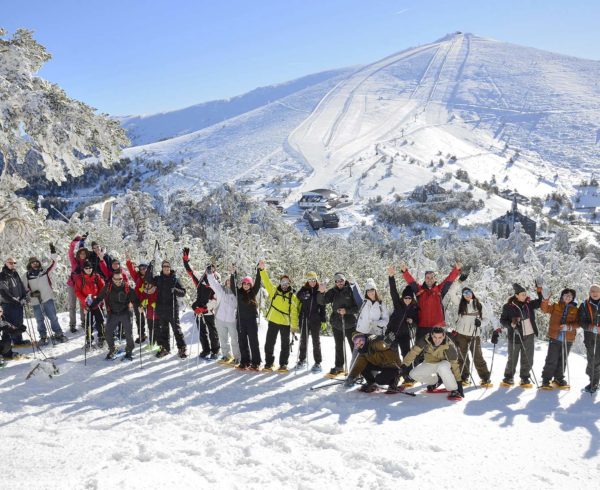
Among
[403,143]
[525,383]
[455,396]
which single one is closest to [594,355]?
[525,383]

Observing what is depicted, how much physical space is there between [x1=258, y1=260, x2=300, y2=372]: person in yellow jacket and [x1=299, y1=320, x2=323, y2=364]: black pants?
0.63 ft

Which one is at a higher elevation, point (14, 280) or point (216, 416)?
point (14, 280)

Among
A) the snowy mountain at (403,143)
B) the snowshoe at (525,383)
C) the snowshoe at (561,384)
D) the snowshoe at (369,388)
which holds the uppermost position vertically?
the snowy mountain at (403,143)

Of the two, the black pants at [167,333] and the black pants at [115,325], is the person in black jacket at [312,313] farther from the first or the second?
the black pants at [115,325]

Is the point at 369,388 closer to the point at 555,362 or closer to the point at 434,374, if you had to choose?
the point at 434,374

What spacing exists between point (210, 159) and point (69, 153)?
141 m

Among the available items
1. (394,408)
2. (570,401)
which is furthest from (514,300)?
(394,408)

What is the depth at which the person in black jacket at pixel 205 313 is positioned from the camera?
9.53 m

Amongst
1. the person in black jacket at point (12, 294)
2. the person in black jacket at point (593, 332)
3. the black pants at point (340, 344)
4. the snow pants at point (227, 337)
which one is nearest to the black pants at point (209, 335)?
the snow pants at point (227, 337)

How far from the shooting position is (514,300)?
28.2 feet

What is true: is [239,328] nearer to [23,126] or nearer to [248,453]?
[248,453]

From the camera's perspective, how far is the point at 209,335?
9.95m

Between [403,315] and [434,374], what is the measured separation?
3.63 ft

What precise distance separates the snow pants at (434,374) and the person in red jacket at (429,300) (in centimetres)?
66
